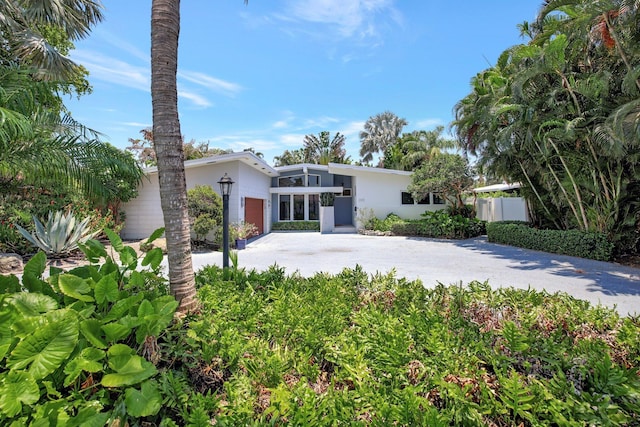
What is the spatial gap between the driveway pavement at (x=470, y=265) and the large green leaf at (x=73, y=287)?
385 cm

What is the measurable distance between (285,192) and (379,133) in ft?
61.5

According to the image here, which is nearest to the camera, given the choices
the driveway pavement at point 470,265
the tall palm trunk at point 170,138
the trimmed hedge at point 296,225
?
the tall palm trunk at point 170,138

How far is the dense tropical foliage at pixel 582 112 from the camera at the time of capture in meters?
7.54

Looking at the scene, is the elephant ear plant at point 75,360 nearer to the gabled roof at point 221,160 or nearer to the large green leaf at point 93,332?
the large green leaf at point 93,332

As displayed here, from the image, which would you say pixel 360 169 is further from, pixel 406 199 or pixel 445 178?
pixel 445 178

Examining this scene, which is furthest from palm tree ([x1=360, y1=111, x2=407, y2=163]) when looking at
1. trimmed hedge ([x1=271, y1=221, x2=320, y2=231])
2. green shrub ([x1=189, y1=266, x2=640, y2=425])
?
green shrub ([x1=189, y1=266, x2=640, y2=425])

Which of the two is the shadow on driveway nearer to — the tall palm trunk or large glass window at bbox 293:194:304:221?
the tall palm trunk

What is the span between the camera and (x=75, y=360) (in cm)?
168

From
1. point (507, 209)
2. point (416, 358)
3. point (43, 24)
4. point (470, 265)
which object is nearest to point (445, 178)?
point (507, 209)

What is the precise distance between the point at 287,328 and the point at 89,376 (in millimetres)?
1449

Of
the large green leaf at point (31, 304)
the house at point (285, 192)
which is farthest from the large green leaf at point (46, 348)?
the house at point (285, 192)

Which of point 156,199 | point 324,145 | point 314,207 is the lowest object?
point 314,207

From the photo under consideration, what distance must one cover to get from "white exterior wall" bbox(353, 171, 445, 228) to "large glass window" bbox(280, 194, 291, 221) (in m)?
5.23

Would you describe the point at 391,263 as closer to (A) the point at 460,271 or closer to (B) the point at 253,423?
(A) the point at 460,271
